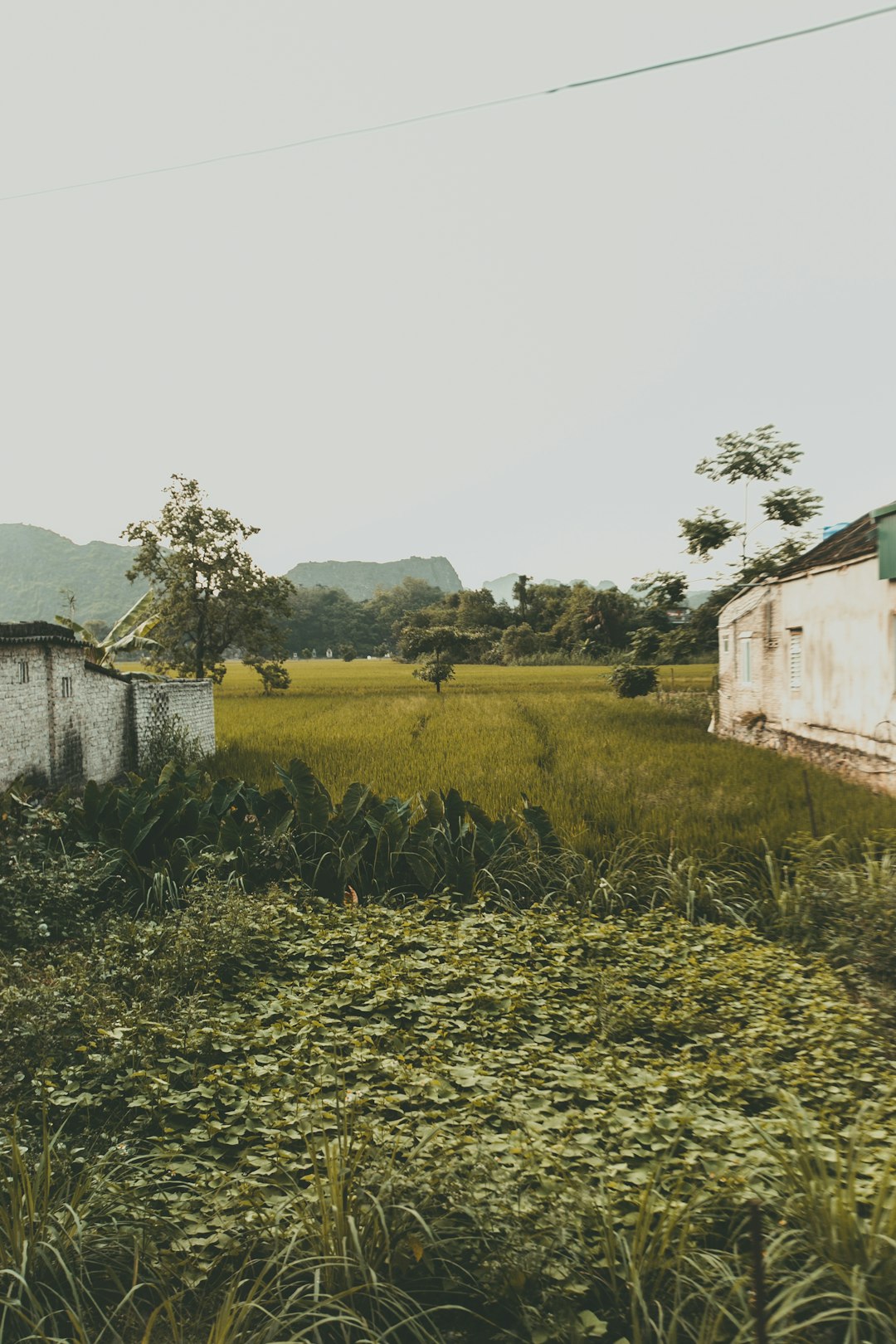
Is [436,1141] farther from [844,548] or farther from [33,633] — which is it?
[844,548]

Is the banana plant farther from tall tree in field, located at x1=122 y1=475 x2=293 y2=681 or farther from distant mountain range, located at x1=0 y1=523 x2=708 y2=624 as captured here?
distant mountain range, located at x1=0 y1=523 x2=708 y2=624

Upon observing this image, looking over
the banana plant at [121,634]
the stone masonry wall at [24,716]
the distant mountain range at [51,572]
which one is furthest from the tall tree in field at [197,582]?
the distant mountain range at [51,572]

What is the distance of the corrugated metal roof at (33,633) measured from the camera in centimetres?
746

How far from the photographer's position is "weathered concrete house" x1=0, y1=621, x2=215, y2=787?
24.8 ft

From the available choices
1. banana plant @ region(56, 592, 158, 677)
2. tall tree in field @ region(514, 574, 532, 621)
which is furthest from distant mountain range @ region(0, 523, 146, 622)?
banana plant @ region(56, 592, 158, 677)

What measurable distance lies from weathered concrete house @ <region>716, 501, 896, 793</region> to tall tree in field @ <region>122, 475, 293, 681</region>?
12.7 metres

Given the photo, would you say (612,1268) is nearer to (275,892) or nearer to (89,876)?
(275,892)

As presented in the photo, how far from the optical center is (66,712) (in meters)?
8.76

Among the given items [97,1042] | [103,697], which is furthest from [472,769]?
[97,1042]

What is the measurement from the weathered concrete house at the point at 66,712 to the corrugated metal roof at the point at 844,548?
31.0 ft

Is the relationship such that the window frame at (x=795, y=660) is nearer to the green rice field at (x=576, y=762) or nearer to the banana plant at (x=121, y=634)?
the green rice field at (x=576, y=762)

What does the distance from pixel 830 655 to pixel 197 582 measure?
16.0m

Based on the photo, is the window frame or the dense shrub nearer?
the window frame

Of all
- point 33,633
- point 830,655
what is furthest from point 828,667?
point 33,633
